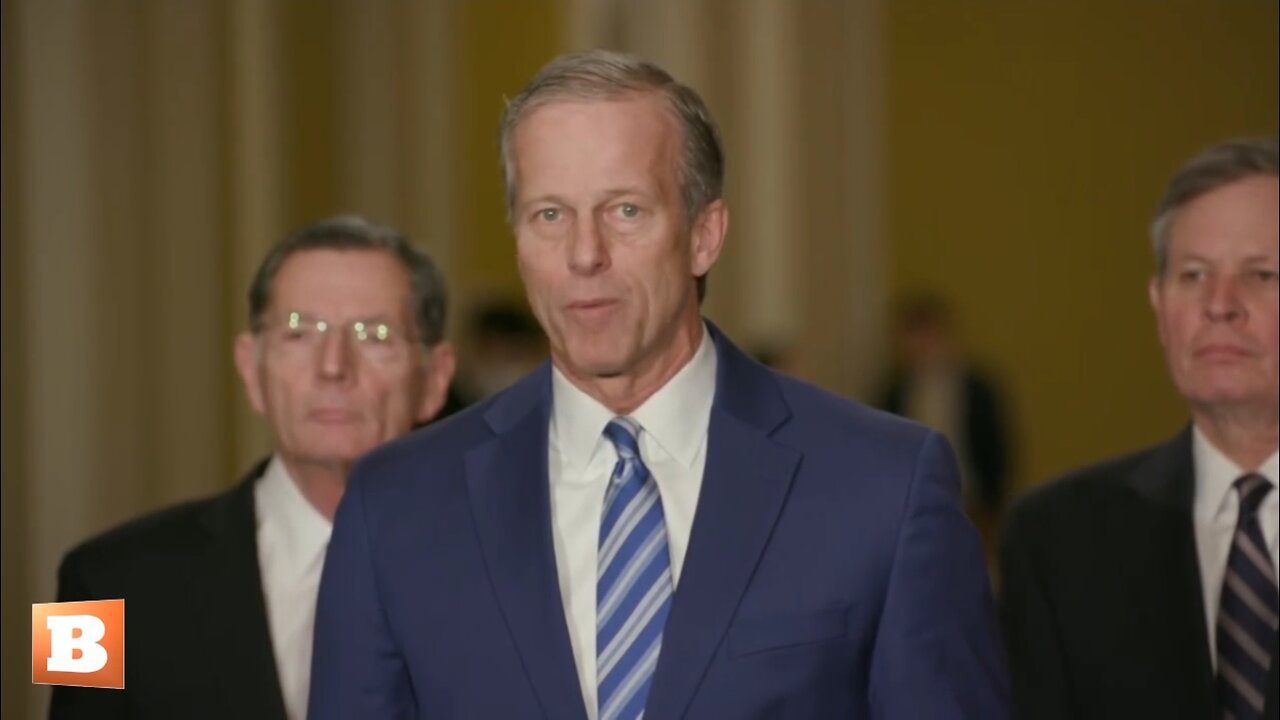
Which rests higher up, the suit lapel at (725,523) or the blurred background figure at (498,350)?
the suit lapel at (725,523)

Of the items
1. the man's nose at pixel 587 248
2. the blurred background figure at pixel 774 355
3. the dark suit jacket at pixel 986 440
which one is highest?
the man's nose at pixel 587 248

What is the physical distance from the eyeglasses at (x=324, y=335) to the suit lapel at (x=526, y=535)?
2.65ft

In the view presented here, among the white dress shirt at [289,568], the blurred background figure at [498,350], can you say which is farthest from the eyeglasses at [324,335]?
the blurred background figure at [498,350]

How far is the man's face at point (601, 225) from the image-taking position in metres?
2.36

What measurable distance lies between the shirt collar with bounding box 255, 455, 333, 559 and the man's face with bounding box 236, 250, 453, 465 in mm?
44

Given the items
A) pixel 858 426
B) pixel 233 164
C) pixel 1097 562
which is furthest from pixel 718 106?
pixel 858 426

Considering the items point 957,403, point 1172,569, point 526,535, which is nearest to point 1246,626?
point 1172,569

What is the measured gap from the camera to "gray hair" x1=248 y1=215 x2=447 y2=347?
11.1 ft

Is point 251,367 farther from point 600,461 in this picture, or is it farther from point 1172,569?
point 1172,569

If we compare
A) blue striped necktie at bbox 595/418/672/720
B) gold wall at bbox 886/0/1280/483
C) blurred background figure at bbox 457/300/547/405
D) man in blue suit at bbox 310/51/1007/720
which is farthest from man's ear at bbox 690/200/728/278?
gold wall at bbox 886/0/1280/483

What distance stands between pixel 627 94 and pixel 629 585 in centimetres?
56

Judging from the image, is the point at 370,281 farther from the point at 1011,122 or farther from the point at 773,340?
the point at 1011,122

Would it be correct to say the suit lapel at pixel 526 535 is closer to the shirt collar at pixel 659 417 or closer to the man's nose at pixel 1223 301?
the shirt collar at pixel 659 417

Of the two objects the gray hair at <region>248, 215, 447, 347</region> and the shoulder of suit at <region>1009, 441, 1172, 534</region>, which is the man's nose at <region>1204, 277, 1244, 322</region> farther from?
the gray hair at <region>248, 215, 447, 347</region>
